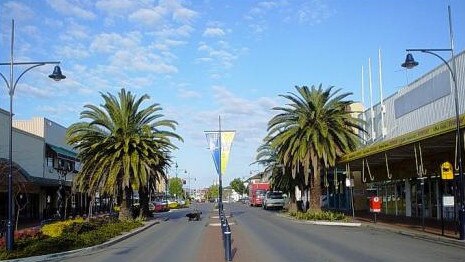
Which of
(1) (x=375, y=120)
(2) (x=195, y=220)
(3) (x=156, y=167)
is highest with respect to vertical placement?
(1) (x=375, y=120)

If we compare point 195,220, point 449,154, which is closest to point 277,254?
point 449,154

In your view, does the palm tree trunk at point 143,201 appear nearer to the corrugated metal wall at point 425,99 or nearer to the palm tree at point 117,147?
the palm tree at point 117,147

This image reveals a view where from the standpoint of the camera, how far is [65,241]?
21.8m

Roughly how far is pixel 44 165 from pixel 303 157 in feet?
76.1

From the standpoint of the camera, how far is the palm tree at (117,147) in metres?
38.0

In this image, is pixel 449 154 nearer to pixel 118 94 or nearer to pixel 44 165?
pixel 118 94

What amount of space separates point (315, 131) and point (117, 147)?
44.6 feet

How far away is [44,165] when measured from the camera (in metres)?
48.8

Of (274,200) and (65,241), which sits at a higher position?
(274,200)

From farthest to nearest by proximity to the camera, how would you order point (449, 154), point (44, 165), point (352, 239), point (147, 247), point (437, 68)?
1. point (44, 165)
2. point (437, 68)
3. point (449, 154)
4. point (352, 239)
5. point (147, 247)

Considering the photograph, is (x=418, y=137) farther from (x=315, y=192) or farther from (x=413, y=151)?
(x=315, y=192)

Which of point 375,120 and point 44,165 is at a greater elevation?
point 375,120

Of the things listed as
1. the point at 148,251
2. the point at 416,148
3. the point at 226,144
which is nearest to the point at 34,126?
the point at 226,144

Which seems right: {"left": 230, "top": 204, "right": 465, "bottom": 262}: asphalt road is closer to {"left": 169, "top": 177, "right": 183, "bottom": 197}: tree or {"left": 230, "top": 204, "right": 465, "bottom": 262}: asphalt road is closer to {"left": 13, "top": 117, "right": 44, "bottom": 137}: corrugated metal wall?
{"left": 13, "top": 117, "right": 44, "bottom": 137}: corrugated metal wall
